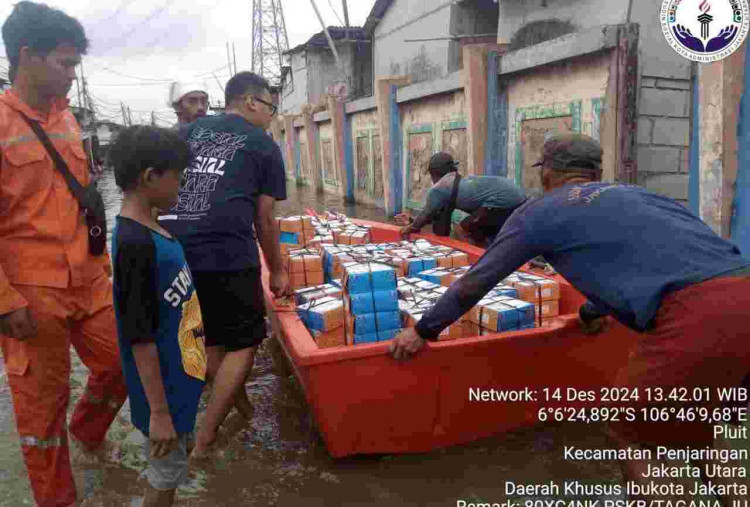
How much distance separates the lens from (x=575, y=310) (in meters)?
3.38

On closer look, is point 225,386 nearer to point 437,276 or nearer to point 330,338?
point 330,338

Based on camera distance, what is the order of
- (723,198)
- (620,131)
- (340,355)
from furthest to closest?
(620,131) < (723,198) < (340,355)

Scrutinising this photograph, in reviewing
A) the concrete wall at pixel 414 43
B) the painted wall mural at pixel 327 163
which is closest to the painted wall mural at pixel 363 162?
the painted wall mural at pixel 327 163

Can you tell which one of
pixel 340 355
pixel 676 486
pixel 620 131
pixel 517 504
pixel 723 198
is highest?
pixel 620 131

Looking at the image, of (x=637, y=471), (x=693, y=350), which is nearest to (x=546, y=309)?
(x=637, y=471)

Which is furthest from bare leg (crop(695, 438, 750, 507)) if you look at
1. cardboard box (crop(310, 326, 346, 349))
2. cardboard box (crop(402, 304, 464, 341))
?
cardboard box (crop(310, 326, 346, 349))

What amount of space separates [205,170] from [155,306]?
109cm

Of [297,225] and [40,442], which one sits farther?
[297,225]

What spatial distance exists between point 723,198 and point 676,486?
10.1 ft

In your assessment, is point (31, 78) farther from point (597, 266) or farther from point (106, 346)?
point (597, 266)

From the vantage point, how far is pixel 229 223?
2.59m

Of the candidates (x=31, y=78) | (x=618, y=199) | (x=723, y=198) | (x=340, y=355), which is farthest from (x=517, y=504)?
(x=723, y=198)

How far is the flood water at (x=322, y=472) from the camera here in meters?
2.54

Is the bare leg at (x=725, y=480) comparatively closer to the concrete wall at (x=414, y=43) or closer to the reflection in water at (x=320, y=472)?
the reflection in water at (x=320, y=472)
